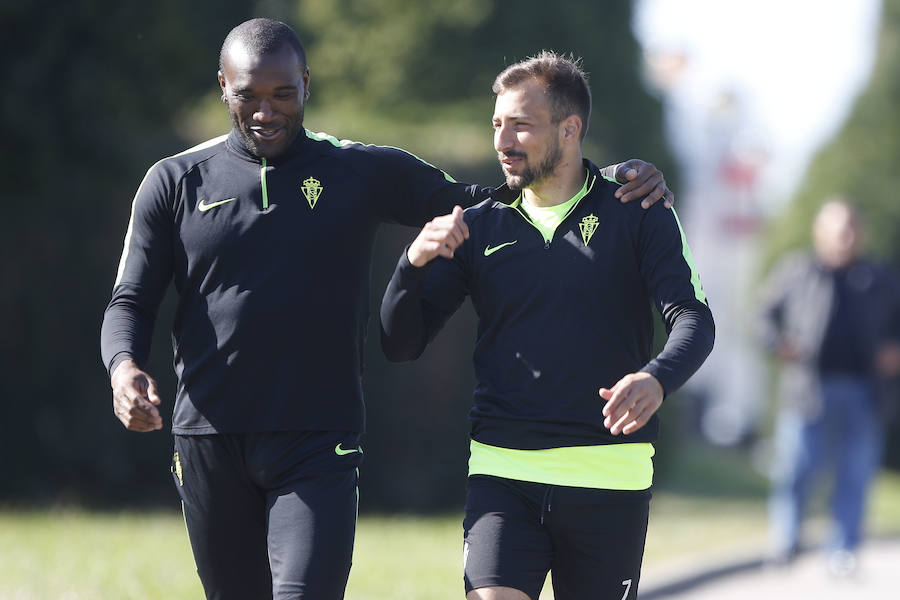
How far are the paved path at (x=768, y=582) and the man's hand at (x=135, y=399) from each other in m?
4.85

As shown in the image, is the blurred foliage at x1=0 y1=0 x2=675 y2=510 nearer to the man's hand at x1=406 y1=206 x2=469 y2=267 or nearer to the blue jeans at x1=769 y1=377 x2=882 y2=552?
the blue jeans at x1=769 y1=377 x2=882 y2=552

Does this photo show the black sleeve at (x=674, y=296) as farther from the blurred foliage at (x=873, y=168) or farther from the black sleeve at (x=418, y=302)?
the blurred foliage at (x=873, y=168)

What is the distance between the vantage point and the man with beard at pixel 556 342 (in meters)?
3.87

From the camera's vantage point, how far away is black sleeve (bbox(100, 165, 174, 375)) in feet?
13.0

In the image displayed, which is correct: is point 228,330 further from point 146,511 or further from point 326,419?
point 146,511

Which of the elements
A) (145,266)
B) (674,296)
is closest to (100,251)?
(145,266)

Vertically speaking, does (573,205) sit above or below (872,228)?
below

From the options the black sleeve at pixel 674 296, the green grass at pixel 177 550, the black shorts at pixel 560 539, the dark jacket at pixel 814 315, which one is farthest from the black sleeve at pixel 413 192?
the dark jacket at pixel 814 315

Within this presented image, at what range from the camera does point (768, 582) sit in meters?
8.88

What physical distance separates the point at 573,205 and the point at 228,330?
1.13 metres

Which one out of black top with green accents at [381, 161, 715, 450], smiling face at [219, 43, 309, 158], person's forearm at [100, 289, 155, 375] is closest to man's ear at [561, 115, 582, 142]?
black top with green accents at [381, 161, 715, 450]

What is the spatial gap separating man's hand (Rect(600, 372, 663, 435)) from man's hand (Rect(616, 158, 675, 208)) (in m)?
0.69

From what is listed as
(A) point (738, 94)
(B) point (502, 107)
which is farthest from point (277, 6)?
(A) point (738, 94)

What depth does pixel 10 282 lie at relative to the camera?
35.4 ft
